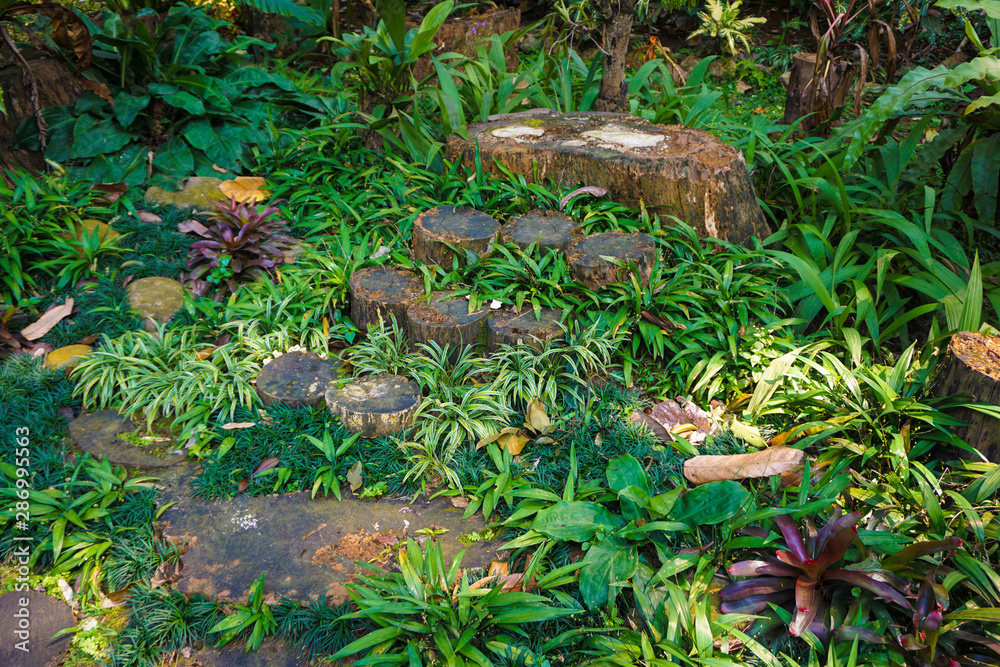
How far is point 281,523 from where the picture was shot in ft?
8.20

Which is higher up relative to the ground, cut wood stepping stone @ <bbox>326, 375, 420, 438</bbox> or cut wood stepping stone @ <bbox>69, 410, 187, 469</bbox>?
cut wood stepping stone @ <bbox>326, 375, 420, 438</bbox>

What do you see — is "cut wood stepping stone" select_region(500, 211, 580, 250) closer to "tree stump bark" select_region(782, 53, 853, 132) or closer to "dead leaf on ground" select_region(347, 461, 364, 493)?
"dead leaf on ground" select_region(347, 461, 364, 493)

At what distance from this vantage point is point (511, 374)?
2.93 meters

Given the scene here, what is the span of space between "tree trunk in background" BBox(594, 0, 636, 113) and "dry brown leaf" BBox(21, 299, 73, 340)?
3.66 m

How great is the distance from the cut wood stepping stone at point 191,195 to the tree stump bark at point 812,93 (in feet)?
12.7

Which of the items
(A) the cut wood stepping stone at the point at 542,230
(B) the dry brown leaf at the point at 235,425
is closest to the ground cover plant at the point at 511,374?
(B) the dry brown leaf at the point at 235,425

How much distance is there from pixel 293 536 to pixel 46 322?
2007mm

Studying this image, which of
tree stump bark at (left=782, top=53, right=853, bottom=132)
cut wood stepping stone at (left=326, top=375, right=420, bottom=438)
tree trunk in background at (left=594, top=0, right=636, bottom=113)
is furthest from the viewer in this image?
tree trunk in background at (left=594, top=0, right=636, bottom=113)

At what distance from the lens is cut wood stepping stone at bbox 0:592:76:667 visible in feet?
6.72

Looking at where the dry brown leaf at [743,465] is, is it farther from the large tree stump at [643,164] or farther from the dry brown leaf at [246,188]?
the dry brown leaf at [246,188]

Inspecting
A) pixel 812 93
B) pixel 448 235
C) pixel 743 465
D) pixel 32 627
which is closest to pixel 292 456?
pixel 32 627

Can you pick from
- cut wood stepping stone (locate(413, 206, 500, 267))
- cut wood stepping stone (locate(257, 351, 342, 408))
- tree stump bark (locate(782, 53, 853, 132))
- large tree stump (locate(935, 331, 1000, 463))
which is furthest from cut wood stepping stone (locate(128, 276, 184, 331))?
tree stump bark (locate(782, 53, 853, 132))

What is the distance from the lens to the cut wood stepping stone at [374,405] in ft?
9.05

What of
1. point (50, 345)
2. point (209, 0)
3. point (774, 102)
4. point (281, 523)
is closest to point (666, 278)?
point (281, 523)
